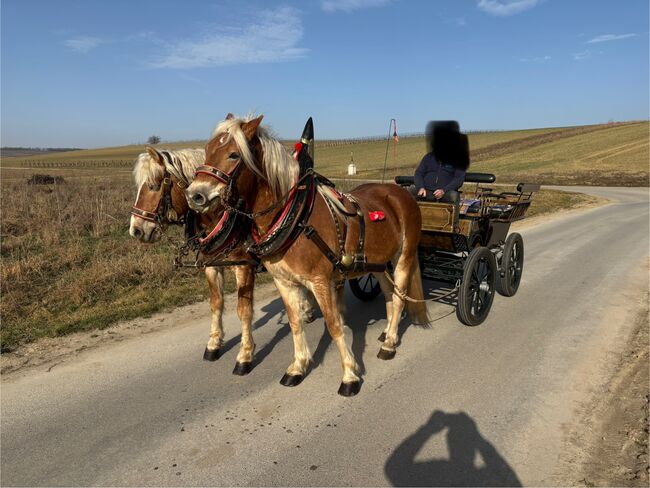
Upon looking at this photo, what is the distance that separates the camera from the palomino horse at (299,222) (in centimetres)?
282

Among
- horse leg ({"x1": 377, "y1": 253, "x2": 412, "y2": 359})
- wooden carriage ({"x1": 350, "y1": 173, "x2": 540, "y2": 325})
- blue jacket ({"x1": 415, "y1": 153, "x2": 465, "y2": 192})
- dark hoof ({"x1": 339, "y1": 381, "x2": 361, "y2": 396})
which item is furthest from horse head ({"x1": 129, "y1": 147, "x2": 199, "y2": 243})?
blue jacket ({"x1": 415, "y1": 153, "x2": 465, "y2": 192})

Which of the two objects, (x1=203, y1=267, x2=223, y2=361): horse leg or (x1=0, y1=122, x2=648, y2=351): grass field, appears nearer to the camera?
(x1=203, y1=267, x2=223, y2=361): horse leg

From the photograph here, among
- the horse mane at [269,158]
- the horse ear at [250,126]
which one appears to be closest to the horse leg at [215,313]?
the horse mane at [269,158]

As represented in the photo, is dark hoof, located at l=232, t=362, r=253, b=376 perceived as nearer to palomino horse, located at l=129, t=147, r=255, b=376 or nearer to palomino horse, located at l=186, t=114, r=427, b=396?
palomino horse, located at l=129, t=147, r=255, b=376

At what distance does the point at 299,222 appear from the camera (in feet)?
10.7

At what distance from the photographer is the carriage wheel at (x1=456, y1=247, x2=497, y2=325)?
4.76 metres

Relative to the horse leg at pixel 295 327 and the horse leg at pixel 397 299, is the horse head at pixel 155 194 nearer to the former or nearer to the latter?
the horse leg at pixel 295 327

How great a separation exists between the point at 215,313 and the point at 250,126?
2.12 m

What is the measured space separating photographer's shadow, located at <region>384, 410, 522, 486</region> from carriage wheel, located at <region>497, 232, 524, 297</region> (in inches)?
131

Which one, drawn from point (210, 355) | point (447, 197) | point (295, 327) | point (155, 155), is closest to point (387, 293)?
point (295, 327)

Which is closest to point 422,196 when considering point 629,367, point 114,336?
point 629,367

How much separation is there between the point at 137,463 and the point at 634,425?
3470mm

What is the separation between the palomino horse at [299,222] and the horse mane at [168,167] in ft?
2.60

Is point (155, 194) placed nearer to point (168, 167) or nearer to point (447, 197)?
point (168, 167)
